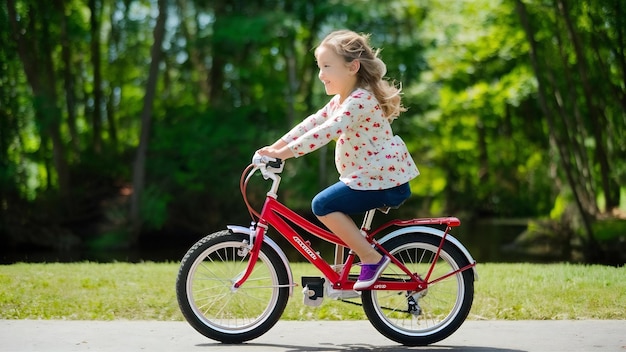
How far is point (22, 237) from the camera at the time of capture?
1997cm

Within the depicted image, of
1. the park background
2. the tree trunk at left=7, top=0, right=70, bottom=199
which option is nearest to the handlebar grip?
the park background

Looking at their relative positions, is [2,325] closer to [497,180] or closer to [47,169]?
[47,169]

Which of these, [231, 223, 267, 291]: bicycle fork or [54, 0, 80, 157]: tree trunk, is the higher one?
[54, 0, 80, 157]: tree trunk

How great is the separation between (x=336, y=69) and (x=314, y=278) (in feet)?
4.19

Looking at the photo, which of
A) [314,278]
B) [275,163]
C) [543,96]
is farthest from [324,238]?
[543,96]

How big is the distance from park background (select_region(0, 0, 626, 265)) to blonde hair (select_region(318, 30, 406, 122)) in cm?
1095

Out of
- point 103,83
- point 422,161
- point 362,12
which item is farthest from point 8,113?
point 422,161

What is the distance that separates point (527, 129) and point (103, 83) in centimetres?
1453

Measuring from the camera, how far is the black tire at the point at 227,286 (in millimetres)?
5633

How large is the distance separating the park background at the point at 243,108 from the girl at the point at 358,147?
433 inches

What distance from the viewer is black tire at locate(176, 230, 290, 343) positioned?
5.63 meters

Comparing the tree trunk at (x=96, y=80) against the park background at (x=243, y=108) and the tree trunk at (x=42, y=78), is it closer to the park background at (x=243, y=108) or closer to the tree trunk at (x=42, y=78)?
the park background at (x=243, y=108)

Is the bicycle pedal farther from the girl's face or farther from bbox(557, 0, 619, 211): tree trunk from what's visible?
bbox(557, 0, 619, 211): tree trunk

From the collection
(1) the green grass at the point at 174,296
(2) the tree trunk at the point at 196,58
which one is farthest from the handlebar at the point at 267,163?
(2) the tree trunk at the point at 196,58
